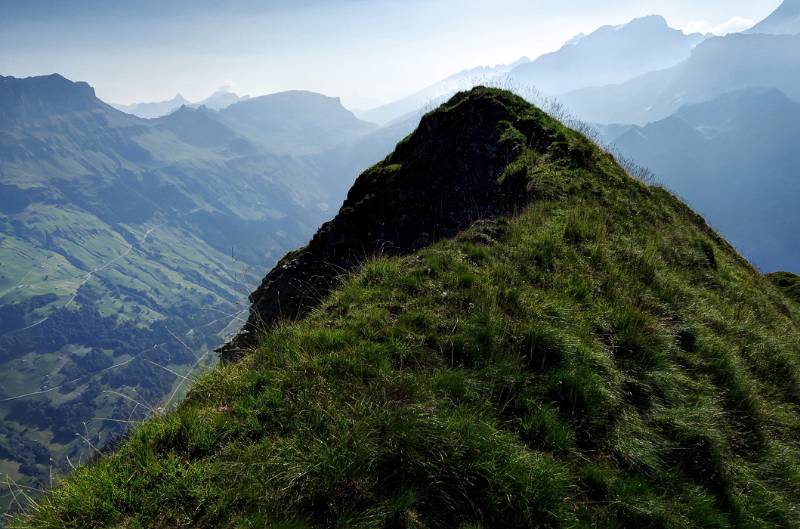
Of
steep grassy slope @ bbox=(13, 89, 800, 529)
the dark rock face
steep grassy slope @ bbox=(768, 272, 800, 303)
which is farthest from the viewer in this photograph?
steep grassy slope @ bbox=(768, 272, 800, 303)

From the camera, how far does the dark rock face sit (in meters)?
13.2

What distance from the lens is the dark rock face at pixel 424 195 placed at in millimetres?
13155

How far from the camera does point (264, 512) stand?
165 inches

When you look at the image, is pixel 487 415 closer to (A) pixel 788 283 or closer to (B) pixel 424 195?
(B) pixel 424 195

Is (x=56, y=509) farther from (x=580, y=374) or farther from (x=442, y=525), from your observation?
(x=580, y=374)

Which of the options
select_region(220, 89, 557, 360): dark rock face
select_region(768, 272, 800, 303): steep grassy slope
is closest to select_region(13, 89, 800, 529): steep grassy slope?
select_region(220, 89, 557, 360): dark rock face

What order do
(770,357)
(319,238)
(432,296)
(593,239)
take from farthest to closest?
1. (319,238)
2. (593,239)
3. (770,357)
4. (432,296)

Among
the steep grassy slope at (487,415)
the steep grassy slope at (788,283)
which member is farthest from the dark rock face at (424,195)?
the steep grassy slope at (788,283)

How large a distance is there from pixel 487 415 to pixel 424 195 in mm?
10469

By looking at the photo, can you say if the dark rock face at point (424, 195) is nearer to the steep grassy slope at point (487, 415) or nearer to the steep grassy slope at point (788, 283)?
the steep grassy slope at point (487, 415)

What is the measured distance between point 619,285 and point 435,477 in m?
6.19

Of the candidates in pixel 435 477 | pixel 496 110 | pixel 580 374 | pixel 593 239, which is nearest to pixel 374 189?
pixel 496 110

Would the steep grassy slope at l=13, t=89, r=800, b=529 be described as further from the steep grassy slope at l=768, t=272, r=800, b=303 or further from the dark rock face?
the steep grassy slope at l=768, t=272, r=800, b=303

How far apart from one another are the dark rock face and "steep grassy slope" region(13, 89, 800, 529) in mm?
3798
